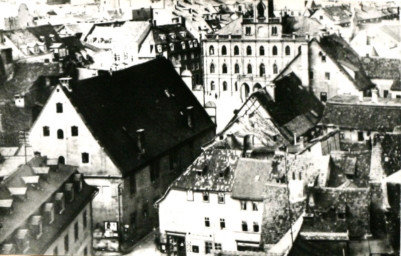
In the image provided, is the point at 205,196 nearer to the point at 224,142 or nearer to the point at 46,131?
the point at 224,142

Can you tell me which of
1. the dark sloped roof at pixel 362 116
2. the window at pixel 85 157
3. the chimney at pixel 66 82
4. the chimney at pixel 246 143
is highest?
the chimney at pixel 66 82

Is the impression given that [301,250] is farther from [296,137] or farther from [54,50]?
[54,50]

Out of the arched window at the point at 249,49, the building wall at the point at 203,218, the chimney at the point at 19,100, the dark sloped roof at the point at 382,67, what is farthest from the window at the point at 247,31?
the chimney at the point at 19,100

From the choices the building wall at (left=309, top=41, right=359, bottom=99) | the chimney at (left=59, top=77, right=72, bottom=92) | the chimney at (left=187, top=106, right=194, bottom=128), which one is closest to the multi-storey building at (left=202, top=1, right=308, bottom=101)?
the building wall at (left=309, top=41, right=359, bottom=99)

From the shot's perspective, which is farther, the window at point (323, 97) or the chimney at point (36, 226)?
the window at point (323, 97)

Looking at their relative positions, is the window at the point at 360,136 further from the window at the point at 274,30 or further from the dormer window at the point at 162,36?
the dormer window at the point at 162,36

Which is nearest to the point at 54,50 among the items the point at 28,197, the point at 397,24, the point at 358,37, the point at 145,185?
the point at 145,185
